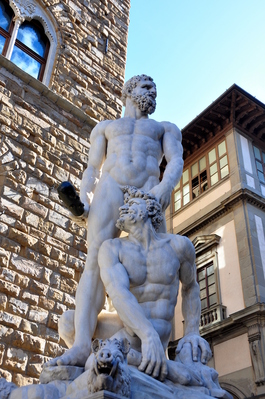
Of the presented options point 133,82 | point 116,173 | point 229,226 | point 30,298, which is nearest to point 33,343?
point 30,298

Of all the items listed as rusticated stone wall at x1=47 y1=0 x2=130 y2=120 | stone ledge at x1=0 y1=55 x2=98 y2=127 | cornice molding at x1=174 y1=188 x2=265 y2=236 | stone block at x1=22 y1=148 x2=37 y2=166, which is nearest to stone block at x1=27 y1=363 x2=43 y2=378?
stone block at x1=22 y1=148 x2=37 y2=166

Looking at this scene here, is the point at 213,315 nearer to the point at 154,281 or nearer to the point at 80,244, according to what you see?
the point at 80,244

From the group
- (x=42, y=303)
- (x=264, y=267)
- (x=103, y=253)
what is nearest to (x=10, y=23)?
(x=42, y=303)

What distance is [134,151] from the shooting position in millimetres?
3922

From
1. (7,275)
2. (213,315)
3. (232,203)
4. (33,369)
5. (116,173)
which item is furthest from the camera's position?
(232,203)

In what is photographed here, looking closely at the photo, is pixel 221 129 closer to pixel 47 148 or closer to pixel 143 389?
pixel 47 148

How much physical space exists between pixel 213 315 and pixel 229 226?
316cm

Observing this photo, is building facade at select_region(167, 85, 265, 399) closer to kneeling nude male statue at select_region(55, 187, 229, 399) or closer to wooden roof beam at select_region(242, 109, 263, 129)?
wooden roof beam at select_region(242, 109, 263, 129)

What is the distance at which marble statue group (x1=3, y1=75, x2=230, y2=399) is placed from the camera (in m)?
2.55

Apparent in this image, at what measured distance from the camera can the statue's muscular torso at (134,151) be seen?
3.78m

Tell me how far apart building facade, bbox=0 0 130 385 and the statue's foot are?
2630 millimetres

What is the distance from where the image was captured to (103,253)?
10.6 feet

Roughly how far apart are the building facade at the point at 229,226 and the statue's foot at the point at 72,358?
36.5ft

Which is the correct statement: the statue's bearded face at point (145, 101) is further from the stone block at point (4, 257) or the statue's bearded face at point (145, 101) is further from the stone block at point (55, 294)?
the stone block at point (55, 294)
